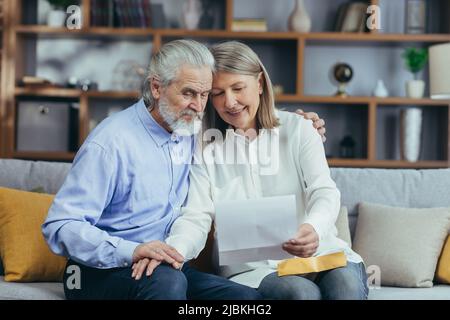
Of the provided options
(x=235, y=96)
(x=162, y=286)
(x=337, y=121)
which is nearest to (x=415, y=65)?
(x=337, y=121)

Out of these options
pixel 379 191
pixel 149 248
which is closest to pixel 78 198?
pixel 149 248

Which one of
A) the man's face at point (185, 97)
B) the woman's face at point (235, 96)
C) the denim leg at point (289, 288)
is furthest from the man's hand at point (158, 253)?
the woman's face at point (235, 96)

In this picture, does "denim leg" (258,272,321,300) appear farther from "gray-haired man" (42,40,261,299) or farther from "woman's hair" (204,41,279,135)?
"woman's hair" (204,41,279,135)

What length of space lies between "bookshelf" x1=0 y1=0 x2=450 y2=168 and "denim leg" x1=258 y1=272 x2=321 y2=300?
2.35m

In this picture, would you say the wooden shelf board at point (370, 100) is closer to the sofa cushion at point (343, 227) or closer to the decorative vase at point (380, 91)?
the decorative vase at point (380, 91)

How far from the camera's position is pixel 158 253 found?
172cm

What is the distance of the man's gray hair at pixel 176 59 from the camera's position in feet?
6.25

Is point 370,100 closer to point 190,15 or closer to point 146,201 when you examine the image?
point 190,15

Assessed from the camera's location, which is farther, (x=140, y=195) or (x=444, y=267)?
(x=444, y=267)

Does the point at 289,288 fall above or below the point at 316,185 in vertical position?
below

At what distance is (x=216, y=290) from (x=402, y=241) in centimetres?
81

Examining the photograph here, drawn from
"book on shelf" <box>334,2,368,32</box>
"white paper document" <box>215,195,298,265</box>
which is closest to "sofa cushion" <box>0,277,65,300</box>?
"white paper document" <box>215,195,298,265</box>

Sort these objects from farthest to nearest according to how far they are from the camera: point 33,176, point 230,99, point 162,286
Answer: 1. point 33,176
2. point 230,99
3. point 162,286

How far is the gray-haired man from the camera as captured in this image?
5.68ft
